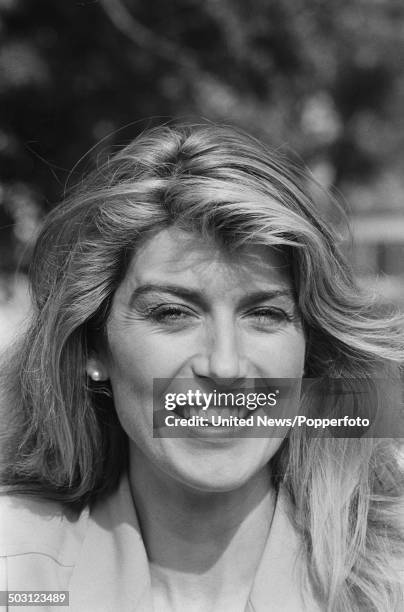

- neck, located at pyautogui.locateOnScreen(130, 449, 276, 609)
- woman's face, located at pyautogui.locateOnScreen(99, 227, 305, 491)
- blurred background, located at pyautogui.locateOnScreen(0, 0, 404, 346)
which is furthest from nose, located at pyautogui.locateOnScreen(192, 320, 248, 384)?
blurred background, located at pyautogui.locateOnScreen(0, 0, 404, 346)

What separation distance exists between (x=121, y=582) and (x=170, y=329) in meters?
0.41

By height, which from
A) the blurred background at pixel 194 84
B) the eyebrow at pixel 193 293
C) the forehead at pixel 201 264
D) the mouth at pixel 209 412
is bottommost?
the mouth at pixel 209 412

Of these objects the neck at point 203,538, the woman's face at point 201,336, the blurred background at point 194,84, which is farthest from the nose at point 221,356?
the blurred background at point 194,84

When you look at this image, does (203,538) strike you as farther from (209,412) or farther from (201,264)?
(201,264)

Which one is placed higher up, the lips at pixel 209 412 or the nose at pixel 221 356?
the nose at pixel 221 356

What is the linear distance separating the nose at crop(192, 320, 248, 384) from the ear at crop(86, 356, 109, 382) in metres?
0.23

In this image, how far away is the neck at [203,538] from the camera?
1278mm

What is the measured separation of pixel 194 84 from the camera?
333 centimetres

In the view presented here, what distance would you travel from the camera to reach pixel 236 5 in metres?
3.31

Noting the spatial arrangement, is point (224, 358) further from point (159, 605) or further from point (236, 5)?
point (236, 5)

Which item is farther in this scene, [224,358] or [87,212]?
[87,212]

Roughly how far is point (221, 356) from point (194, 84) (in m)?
2.40

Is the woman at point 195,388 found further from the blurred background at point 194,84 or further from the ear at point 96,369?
the blurred background at point 194,84

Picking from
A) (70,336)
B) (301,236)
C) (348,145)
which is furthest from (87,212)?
(348,145)
